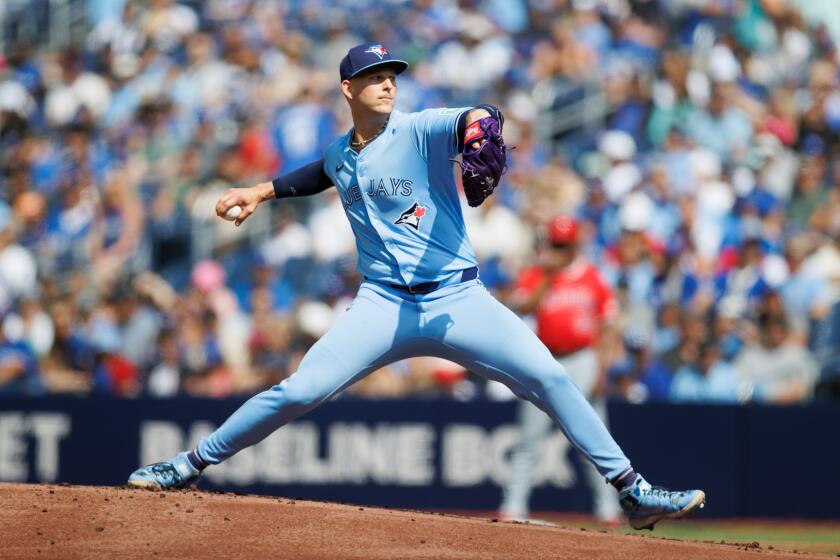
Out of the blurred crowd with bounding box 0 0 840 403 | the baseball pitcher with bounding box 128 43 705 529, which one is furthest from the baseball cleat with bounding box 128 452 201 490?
the blurred crowd with bounding box 0 0 840 403

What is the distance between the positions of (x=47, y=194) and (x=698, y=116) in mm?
6757

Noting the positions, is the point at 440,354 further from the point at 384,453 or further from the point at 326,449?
the point at 326,449

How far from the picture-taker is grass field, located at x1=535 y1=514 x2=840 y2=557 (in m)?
9.20

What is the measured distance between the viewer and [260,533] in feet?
18.3

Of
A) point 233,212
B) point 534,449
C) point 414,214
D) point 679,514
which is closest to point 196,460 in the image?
point 233,212

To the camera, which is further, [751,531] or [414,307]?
[751,531]

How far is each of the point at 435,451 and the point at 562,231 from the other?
2.59 m

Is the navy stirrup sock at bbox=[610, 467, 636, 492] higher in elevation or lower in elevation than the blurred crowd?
lower

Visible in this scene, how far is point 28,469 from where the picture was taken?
423 inches

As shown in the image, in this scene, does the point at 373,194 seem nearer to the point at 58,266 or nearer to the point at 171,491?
the point at 171,491

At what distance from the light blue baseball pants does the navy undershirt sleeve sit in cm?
67

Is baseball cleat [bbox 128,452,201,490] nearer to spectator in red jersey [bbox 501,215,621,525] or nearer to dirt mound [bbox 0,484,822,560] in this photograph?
dirt mound [bbox 0,484,822,560]

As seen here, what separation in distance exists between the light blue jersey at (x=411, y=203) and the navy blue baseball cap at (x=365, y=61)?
0.25 meters

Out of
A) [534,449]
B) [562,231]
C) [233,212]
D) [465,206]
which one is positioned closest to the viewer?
[233,212]
